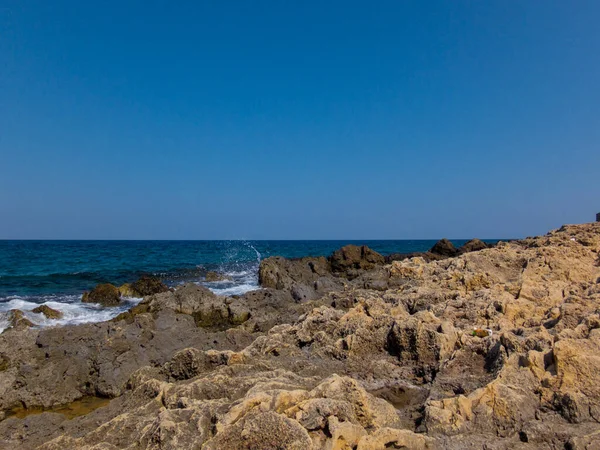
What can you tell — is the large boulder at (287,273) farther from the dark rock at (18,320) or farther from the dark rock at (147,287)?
the dark rock at (18,320)

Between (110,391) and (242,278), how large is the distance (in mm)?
19774

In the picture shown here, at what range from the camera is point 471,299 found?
7.66 metres

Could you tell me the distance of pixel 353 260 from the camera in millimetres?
25094

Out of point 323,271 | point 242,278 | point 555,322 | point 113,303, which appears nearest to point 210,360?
point 555,322

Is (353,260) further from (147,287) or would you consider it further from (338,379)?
(338,379)

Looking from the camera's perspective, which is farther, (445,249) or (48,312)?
(445,249)

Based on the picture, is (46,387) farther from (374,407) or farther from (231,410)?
(374,407)

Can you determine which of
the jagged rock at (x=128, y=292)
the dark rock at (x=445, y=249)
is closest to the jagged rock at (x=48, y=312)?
the jagged rock at (x=128, y=292)

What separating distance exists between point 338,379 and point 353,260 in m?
21.1

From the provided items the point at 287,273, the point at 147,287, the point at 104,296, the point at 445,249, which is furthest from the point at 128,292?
the point at 445,249

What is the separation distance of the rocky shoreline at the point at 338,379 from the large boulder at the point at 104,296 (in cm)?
865

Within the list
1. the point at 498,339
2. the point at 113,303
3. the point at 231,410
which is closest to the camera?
the point at 231,410

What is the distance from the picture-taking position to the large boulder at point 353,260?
2473cm

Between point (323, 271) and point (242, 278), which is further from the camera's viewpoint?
point (242, 278)
